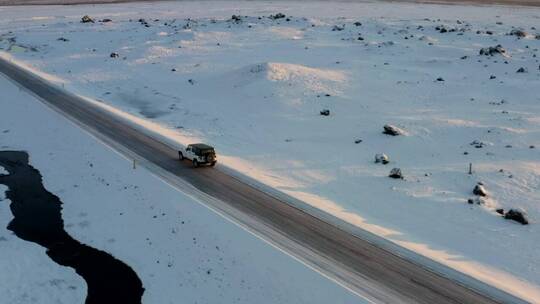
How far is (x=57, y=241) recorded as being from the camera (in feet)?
101

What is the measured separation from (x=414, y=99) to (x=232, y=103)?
20.2m

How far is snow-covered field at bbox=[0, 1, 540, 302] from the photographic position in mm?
31641

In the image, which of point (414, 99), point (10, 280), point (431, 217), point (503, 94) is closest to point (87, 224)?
point (10, 280)

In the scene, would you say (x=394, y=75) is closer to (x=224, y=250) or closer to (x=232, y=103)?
(x=232, y=103)

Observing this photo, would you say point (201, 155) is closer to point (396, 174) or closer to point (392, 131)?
point (396, 174)

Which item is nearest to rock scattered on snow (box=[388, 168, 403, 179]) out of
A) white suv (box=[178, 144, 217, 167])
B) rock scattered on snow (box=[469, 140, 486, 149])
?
rock scattered on snow (box=[469, 140, 486, 149])

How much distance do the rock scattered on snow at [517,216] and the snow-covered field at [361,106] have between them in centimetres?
40

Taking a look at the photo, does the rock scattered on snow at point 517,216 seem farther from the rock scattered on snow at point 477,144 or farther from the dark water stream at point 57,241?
the dark water stream at point 57,241

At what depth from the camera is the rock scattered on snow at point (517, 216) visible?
30.5 m

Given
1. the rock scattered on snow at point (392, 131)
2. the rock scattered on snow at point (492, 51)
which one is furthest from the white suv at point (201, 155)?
the rock scattered on snow at point (492, 51)

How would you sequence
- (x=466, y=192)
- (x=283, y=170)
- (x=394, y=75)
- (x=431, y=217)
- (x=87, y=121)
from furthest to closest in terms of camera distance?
1. (x=394, y=75)
2. (x=87, y=121)
3. (x=283, y=170)
4. (x=466, y=192)
5. (x=431, y=217)

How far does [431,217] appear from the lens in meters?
31.8

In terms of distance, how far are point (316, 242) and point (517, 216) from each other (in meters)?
12.2

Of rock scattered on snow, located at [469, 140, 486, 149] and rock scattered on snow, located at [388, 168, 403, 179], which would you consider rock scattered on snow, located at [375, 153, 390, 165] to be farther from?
rock scattered on snow, located at [469, 140, 486, 149]
